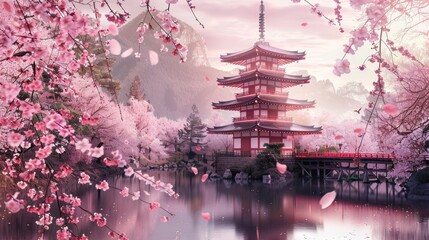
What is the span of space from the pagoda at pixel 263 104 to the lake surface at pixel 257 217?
38.0 ft

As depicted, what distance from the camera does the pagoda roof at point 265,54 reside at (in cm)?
3847

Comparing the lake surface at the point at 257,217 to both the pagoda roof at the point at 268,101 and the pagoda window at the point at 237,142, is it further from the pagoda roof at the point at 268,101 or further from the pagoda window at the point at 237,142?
the pagoda window at the point at 237,142

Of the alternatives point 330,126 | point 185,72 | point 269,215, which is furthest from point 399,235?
point 185,72

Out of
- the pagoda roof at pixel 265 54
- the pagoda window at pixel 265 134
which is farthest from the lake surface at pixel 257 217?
Result: the pagoda roof at pixel 265 54

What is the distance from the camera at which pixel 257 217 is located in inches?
679

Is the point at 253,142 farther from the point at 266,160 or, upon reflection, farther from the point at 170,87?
the point at 170,87

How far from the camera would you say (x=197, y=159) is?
57.2 metres

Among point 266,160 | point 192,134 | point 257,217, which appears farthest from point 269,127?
point 192,134

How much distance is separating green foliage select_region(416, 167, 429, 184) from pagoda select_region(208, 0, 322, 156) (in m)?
13.9

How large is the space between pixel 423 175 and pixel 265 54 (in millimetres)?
19037

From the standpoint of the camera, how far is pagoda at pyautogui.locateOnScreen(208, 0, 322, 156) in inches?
1444

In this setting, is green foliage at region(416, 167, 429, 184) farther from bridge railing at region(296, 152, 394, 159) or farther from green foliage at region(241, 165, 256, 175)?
green foliage at region(241, 165, 256, 175)

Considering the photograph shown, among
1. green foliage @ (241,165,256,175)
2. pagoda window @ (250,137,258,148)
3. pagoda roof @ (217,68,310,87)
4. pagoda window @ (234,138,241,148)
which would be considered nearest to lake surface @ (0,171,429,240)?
green foliage @ (241,165,256,175)

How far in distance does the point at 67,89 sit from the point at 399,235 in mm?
11604
